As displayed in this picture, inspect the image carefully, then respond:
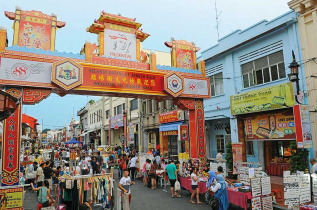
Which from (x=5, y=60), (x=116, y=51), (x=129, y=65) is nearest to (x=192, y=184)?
→ (x=129, y=65)

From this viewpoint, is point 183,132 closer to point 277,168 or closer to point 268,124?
point 268,124

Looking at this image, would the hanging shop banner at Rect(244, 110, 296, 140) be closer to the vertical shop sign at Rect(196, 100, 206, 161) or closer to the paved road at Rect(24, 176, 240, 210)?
the vertical shop sign at Rect(196, 100, 206, 161)

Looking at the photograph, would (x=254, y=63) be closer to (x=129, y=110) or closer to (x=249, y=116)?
(x=249, y=116)

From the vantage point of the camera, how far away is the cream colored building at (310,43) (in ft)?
42.0

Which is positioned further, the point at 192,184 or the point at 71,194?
the point at 192,184

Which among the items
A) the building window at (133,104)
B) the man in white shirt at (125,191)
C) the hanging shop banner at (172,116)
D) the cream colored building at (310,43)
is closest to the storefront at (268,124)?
the cream colored building at (310,43)

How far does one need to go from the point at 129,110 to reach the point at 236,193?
87.6 feet

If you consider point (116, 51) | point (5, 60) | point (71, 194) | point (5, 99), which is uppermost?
point (116, 51)

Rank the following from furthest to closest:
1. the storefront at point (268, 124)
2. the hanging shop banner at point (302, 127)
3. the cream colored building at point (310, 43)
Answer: the storefront at point (268, 124)
the cream colored building at point (310, 43)
the hanging shop banner at point (302, 127)

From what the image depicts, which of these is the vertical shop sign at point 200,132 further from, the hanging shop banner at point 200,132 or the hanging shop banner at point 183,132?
the hanging shop banner at point 183,132

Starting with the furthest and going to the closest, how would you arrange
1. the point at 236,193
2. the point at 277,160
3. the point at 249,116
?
the point at 249,116 < the point at 277,160 < the point at 236,193

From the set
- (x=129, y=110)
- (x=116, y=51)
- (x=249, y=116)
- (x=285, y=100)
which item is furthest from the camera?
(x=129, y=110)

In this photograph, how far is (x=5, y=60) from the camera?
9938 millimetres

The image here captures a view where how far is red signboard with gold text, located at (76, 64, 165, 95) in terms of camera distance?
11.6 meters
